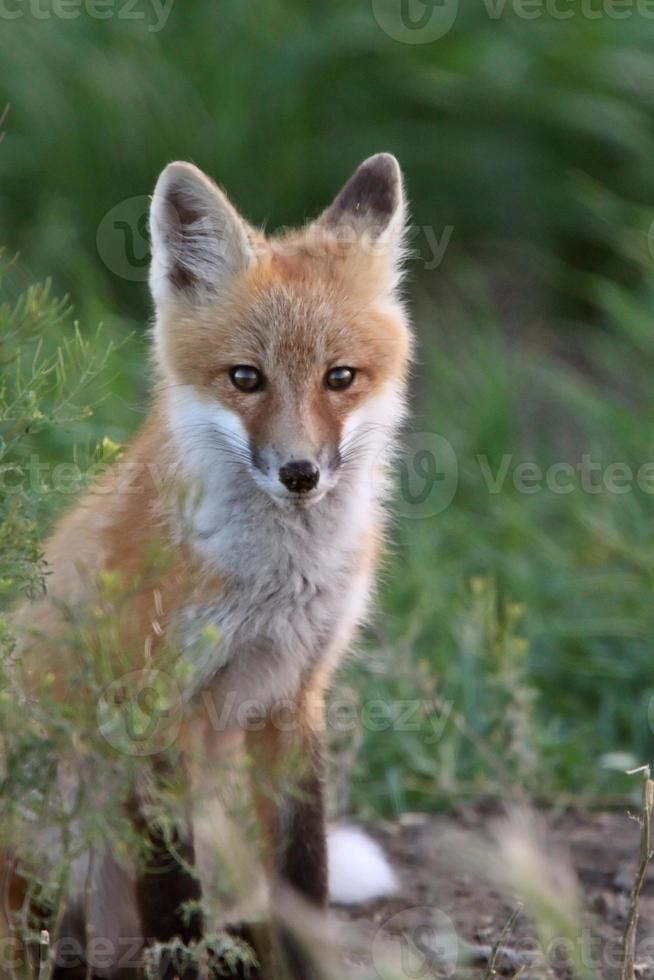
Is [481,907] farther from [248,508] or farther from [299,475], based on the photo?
[299,475]

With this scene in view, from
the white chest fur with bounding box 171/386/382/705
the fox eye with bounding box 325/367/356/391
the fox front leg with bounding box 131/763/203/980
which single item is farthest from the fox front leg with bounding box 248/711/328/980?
the fox eye with bounding box 325/367/356/391

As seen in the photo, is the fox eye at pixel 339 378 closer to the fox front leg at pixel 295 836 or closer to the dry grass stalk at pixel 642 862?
the fox front leg at pixel 295 836

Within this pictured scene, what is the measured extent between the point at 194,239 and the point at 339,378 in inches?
20.1

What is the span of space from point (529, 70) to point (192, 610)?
5480 millimetres

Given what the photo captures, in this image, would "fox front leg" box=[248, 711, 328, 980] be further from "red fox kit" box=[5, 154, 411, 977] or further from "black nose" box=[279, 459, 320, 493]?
"black nose" box=[279, 459, 320, 493]

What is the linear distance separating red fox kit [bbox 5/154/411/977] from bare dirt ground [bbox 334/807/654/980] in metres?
0.28

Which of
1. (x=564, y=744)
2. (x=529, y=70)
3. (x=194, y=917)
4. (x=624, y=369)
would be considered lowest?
(x=564, y=744)

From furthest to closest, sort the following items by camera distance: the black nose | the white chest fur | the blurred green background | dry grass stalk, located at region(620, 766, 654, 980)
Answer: the blurred green background < the white chest fur < the black nose < dry grass stalk, located at region(620, 766, 654, 980)

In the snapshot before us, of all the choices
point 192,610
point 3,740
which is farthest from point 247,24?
point 3,740

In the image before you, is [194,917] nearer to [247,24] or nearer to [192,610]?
[192,610]

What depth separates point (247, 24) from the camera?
747 centimetres

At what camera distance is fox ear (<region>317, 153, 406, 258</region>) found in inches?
139

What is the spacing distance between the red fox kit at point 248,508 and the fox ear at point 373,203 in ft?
0.19

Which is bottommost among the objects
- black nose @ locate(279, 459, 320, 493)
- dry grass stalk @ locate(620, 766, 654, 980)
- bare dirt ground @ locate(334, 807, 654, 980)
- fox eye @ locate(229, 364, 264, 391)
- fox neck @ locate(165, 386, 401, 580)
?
bare dirt ground @ locate(334, 807, 654, 980)
